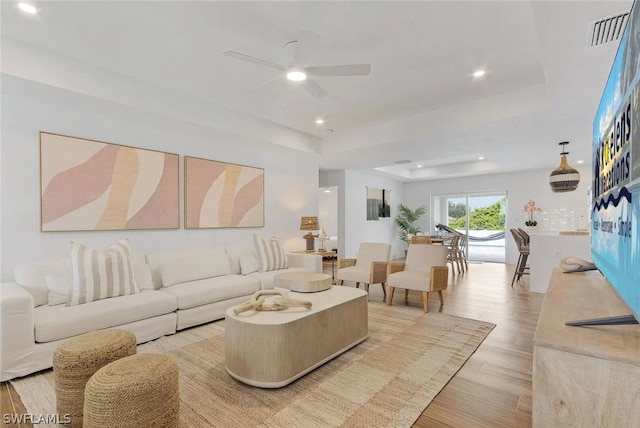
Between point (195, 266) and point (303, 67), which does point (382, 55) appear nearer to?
point (303, 67)

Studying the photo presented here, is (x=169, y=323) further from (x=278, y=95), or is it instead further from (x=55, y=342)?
(x=278, y=95)

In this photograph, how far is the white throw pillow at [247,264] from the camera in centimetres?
434

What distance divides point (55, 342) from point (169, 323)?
91 cm

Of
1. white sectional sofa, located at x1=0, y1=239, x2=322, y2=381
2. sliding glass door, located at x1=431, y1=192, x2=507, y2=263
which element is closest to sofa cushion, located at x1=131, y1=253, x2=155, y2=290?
white sectional sofa, located at x1=0, y1=239, x2=322, y2=381

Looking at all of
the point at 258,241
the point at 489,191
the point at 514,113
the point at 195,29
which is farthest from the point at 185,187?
the point at 489,191

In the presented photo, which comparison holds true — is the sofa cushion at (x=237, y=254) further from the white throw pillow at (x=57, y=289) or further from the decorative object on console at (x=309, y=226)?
the white throw pillow at (x=57, y=289)

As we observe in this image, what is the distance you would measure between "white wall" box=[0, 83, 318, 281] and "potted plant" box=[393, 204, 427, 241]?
535cm

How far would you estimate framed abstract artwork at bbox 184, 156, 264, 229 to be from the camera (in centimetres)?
440

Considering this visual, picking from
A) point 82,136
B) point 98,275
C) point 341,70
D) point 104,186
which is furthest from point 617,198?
point 82,136

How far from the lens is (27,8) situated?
7.80ft

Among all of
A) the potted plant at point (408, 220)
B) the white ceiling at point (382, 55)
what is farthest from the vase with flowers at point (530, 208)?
the white ceiling at point (382, 55)

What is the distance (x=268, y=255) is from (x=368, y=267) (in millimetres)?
1539

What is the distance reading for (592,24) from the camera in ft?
6.66

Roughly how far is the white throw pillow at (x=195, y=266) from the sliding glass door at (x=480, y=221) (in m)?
7.39
